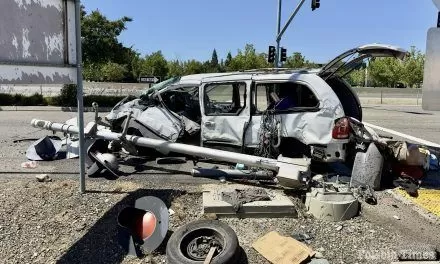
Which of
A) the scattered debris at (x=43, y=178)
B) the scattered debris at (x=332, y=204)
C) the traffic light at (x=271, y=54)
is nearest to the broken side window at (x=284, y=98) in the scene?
the scattered debris at (x=332, y=204)

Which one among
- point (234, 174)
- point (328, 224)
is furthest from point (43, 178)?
point (328, 224)

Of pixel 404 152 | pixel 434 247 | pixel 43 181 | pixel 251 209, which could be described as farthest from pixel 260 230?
pixel 43 181

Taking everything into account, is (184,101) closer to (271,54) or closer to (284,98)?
(284,98)

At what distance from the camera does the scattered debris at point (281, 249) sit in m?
4.11

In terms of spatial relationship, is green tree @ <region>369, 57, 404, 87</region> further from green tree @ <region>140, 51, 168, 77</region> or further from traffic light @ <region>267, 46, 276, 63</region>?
traffic light @ <region>267, 46, 276, 63</region>

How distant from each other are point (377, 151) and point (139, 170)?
12.5ft

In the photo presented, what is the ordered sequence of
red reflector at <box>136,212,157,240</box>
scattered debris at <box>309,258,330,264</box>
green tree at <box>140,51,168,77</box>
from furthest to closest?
green tree at <box>140,51,168,77</box> → red reflector at <box>136,212,157,240</box> → scattered debris at <box>309,258,330,264</box>

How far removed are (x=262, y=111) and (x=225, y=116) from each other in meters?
0.67

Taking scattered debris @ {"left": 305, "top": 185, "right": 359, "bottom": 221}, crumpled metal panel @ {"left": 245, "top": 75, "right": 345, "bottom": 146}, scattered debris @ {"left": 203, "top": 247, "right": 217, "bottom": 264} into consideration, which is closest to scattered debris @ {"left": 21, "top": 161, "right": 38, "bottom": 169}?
crumpled metal panel @ {"left": 245, "top": 75, "right": 345, "bottom": 146}

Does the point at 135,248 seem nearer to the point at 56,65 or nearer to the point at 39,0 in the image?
the point at 56,65

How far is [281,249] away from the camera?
14.0 feet

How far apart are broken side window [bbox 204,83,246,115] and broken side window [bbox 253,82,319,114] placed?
0.89ft

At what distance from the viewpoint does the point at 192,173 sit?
6.89 m

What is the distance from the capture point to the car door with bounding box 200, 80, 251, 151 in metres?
7.20
